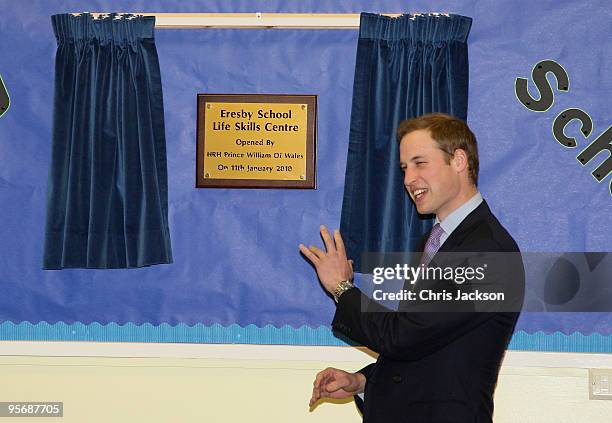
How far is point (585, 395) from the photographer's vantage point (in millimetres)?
2834

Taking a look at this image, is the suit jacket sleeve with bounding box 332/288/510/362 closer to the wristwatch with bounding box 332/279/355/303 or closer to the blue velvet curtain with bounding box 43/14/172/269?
the wristwatch with bounding box 332/279/355/303

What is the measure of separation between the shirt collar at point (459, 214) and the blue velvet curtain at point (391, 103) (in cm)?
74

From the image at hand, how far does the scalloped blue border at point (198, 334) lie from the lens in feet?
9.44

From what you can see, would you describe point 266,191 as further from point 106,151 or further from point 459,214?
point 459,214

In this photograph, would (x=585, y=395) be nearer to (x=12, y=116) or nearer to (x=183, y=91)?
(x=183, y=91)

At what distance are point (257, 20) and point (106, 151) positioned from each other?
2.51 ft

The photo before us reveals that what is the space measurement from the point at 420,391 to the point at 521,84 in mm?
1458

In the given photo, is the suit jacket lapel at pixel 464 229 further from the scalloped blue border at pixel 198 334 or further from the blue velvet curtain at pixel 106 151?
the blue velvet curtain at pixel 106 151

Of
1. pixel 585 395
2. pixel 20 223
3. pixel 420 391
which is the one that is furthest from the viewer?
pixel 20 223

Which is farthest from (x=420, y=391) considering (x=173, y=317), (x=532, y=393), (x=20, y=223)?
(x=20, y=223)

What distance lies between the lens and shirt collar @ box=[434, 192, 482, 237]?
2.04 m

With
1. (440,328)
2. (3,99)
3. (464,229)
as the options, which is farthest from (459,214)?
(3,99)

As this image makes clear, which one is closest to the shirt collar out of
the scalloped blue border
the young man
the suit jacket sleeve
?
the young man

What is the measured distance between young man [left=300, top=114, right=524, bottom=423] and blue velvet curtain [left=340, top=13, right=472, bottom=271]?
0.74m
